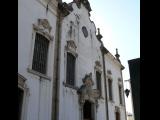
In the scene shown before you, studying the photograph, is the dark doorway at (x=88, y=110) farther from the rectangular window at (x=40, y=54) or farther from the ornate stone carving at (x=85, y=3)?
the ornate stone carving at (x=85, y=3)

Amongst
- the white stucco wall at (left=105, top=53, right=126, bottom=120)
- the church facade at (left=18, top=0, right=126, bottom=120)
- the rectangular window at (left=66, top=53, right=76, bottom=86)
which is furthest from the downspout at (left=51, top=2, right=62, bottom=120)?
the white stucco wall at (left=105, top=53, right=126, bottom=120)

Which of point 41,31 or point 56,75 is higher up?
point 41,31

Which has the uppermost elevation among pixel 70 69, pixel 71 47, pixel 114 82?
pixel 71 47

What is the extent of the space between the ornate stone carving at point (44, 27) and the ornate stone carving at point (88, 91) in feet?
12.8

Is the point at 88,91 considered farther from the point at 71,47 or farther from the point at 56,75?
the point at 56,75

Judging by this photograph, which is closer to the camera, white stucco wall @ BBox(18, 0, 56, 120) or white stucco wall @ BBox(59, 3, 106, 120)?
white stucco wall @ BBox(18, 0, 56, 120)

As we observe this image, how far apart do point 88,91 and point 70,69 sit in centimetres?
210

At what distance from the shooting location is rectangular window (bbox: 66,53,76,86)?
41.5 ft

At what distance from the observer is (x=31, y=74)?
9492 millimetres

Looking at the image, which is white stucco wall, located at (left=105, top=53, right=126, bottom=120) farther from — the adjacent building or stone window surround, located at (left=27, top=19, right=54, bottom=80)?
the adjacent building

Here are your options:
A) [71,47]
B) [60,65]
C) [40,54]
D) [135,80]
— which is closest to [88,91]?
[71,47]

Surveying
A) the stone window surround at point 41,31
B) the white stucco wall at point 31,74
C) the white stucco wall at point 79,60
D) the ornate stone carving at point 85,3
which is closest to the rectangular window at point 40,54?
the stone window surround at point 41,31
